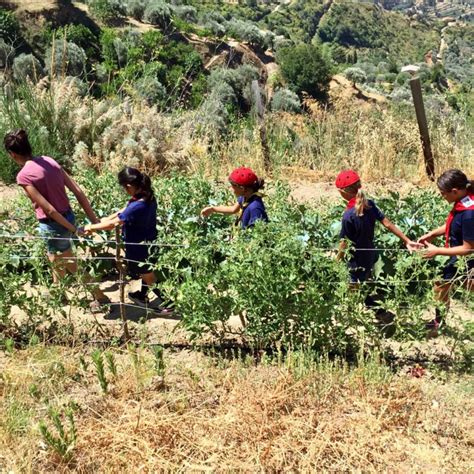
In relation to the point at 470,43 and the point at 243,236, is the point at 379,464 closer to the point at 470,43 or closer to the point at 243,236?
the point at 243,236

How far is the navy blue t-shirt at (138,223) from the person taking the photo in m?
3.92

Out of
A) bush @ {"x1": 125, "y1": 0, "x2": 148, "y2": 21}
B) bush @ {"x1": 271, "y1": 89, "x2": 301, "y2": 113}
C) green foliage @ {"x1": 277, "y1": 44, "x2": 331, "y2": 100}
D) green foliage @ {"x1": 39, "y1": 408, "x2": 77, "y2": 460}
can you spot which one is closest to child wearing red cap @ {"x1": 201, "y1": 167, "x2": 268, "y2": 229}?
green foliage @ {"x1": 39, "y1": 408, "x2": 77, "y2": 460}

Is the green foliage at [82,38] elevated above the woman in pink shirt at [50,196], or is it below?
above

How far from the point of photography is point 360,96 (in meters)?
25.6

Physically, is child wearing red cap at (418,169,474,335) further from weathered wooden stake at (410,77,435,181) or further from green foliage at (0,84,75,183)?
green foliage at (0,84,75,183)

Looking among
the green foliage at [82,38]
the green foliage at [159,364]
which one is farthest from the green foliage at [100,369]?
the green foliage at [82,38]

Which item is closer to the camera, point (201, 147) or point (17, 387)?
point (17, 387)

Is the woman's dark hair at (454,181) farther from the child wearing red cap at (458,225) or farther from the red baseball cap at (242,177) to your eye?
the red baseball cap at (242,177)

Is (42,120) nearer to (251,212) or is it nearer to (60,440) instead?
(251,212)

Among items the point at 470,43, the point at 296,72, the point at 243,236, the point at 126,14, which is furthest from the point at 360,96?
the point at 470,43

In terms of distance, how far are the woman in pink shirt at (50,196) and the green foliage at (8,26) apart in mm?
14549

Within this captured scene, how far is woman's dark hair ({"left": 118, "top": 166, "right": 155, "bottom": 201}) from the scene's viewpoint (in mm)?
3879

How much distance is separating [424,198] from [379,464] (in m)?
2.70

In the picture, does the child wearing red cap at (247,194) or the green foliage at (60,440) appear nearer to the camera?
the green foliage at (60,440)
